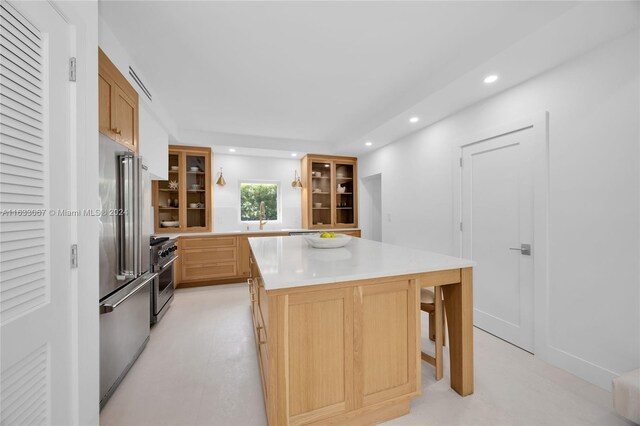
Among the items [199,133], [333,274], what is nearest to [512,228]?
[333,274]

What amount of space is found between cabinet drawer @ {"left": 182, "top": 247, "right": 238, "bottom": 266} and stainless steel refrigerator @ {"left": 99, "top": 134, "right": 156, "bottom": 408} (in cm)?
231

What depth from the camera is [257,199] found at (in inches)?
212

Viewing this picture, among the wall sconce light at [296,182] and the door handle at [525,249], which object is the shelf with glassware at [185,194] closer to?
the wall sconce light at [296,182]

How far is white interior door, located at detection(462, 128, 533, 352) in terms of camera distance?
7.60 feet

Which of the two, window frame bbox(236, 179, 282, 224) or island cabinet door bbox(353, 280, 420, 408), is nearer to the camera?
island cabinet door bbox(353, 280, 420, 408)

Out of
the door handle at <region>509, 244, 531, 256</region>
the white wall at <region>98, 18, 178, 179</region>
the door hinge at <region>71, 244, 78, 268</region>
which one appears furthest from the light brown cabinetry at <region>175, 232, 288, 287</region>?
the door handle at <region>509, 244, 531, 256</region>

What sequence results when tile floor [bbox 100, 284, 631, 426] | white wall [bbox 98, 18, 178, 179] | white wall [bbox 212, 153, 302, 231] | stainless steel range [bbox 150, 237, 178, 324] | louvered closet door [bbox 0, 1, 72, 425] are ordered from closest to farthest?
louvered closet door [bbox 0, 1, 72, 425]
tile floor [bbox 100, 284, 631, 426]
white wall [bbox 98, 18, 178, 179]
stainless steel range [bbox 150, 237, 178, 324]
white wall [bbox 212, 153, 302, 231]

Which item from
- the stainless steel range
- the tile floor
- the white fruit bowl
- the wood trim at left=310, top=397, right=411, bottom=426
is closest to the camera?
the wood trim at left=310, top=397, right=411, bottom=426

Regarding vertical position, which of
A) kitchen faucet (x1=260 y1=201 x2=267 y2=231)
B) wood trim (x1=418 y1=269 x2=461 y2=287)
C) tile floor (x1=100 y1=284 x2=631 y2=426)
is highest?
kitchen faucet (x1=260 y1=201 x2=267 y2=231)

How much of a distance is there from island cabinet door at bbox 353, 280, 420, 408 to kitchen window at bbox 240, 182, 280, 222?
4.28 meters

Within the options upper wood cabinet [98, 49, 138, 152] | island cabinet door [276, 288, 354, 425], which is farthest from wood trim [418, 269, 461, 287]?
upper wood cabinet [98, 49, 138, 152]

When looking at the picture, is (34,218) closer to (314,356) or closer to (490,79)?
(314,356)

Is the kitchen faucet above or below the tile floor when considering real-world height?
above

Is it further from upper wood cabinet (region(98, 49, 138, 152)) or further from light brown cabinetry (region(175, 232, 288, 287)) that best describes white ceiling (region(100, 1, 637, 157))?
light brown cabinetry (region(175, 232, 288, 287))
